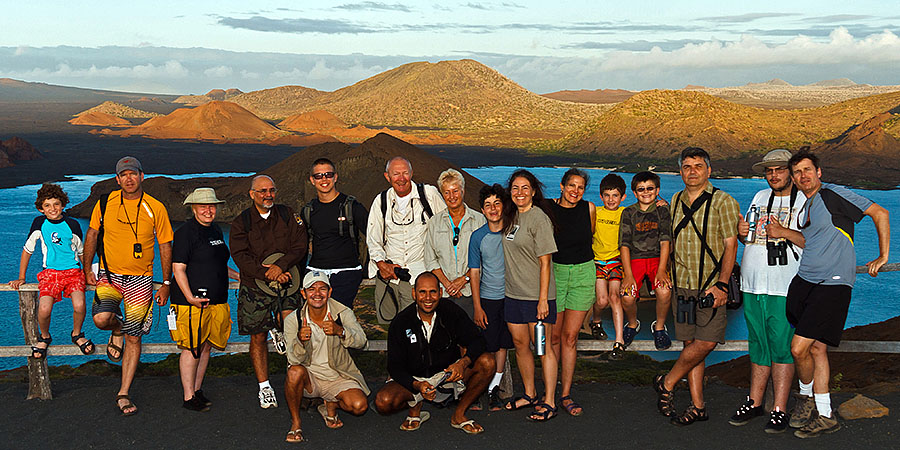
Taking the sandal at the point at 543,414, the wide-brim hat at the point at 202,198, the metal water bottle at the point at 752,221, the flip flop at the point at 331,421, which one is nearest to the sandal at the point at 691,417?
the sandal at the point at 543,414

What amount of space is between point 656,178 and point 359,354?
16.0 meters

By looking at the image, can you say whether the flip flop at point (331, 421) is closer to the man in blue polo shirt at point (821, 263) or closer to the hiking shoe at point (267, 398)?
the hiking shoe at point (267, 398)

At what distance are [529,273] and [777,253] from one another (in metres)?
1.96

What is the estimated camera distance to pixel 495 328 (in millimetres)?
6180

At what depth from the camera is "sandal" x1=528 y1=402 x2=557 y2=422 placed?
19.9 feet

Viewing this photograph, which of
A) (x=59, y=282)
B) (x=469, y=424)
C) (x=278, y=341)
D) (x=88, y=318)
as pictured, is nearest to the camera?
(x=469, y=424)

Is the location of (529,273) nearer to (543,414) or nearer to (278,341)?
(543,414)

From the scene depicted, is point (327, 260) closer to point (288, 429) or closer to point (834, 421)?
point (288, 429)

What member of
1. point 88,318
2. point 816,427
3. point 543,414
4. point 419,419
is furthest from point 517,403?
point 88,318

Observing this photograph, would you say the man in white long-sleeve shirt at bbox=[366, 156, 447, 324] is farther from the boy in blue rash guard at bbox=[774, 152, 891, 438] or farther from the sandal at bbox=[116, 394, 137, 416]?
the boy in blue rash guard at bbox=[774, 152, 891, 438]

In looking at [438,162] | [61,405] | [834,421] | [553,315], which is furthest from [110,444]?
[438,162]

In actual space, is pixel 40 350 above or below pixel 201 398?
above

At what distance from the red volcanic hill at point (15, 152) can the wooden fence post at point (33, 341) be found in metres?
158

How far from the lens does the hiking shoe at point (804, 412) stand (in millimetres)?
5723
